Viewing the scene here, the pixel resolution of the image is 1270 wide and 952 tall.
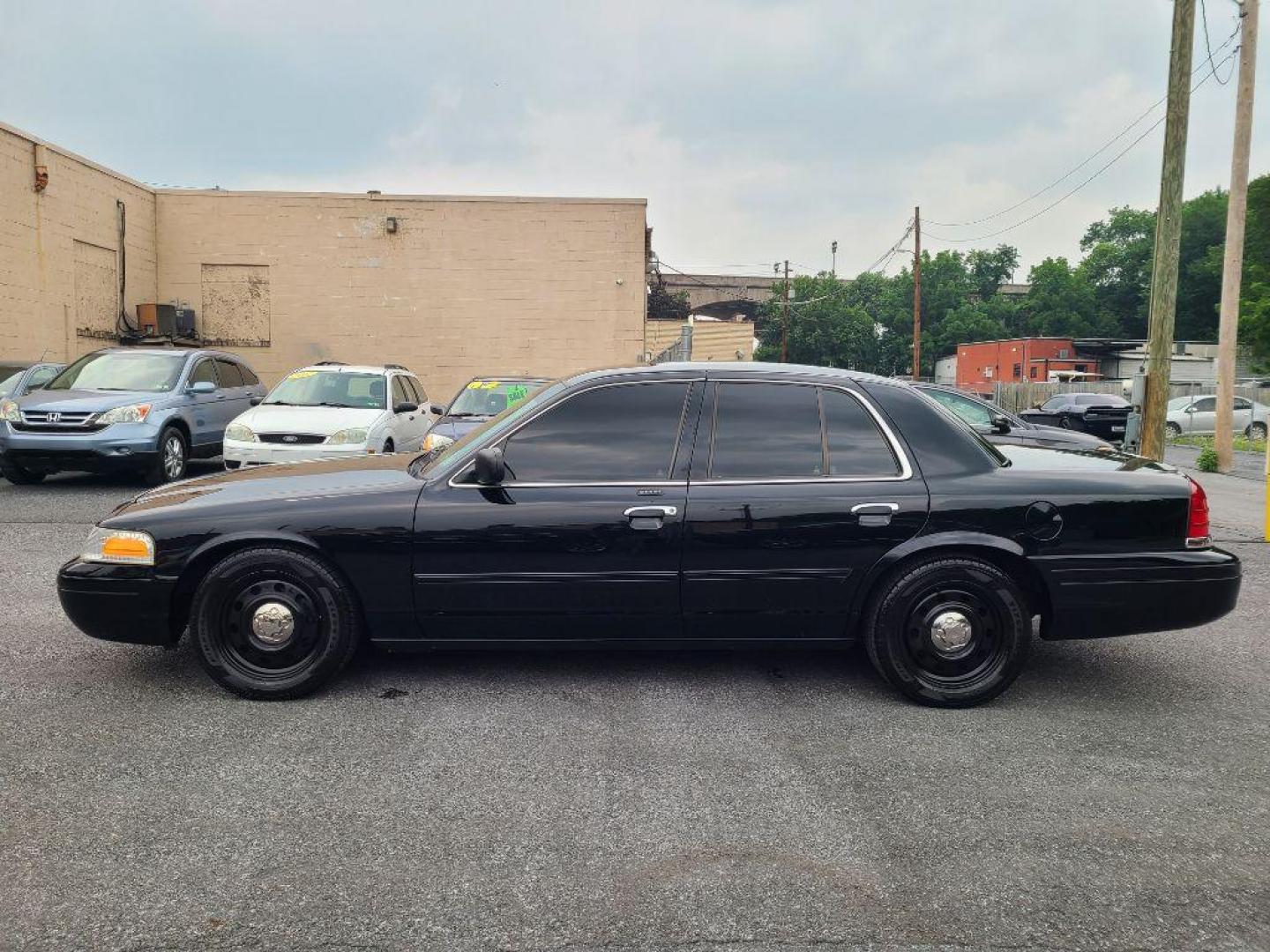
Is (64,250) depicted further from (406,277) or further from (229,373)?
(229,373)

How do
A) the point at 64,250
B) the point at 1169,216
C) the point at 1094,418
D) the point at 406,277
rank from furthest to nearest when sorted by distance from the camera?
the point at 406,277 < the point at 1094,418 < the point at 64,250 < the point at 1169,216

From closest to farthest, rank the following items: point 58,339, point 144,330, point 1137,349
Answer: point 58,339 → point 144,330 → point 1137,349

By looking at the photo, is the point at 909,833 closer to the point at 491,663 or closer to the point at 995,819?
the point at 995,819

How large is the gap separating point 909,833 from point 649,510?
67.3 inches

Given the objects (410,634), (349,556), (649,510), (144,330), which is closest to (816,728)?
(649,510)

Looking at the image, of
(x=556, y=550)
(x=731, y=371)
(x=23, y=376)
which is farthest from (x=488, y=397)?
(x=556, y=550)

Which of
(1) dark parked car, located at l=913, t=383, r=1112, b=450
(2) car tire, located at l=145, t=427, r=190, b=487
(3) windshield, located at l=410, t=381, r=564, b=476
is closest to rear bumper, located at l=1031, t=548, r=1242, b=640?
(3) windshield, located at l=410, t=381, r=564, b=476

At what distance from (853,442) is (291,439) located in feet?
23.4

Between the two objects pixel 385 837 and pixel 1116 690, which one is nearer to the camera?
pixel 385 837

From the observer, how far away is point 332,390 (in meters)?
11.5

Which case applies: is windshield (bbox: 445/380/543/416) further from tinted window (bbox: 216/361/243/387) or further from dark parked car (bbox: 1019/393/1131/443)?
dark parked car (bbox: 1019/393/1131/443)

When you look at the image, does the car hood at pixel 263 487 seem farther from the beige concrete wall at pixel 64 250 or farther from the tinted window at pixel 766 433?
the beige concrete wall at pixel 64 250

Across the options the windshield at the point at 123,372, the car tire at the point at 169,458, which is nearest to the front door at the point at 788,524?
the car tire at the point at 169,458

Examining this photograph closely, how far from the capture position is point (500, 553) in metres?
4.24
